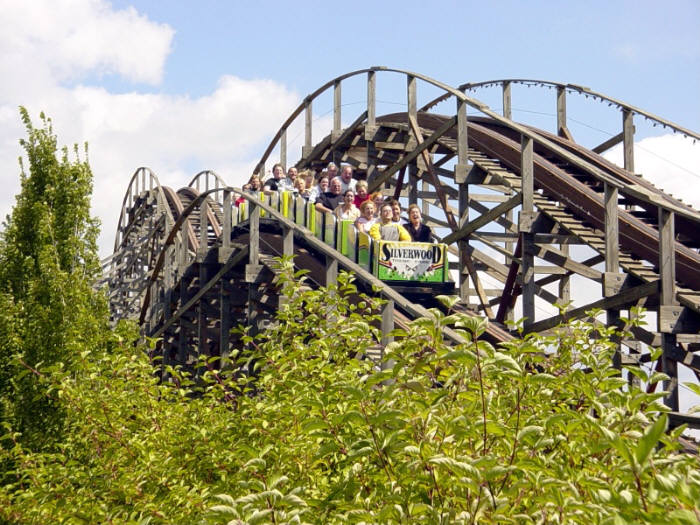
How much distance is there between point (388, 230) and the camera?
42.6 feet

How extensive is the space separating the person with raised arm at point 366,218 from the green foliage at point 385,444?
23.7ft

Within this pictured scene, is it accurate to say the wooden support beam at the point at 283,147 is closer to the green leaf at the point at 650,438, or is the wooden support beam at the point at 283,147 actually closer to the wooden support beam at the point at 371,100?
the wooden support beam at the point at 371,100

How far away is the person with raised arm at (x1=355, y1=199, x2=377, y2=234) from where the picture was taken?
1305 centimetres

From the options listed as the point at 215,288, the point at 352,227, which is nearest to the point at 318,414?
the point at 352,227

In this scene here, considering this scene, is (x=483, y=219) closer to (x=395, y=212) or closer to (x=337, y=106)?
(x=395, y=212)

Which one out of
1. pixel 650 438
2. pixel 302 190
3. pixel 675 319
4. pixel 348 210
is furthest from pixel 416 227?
pixel 650 438

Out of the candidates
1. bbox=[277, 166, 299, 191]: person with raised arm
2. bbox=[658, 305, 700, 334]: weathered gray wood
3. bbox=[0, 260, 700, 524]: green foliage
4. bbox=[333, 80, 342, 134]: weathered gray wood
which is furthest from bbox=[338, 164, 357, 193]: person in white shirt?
bbox=[0, 260, 700, 524]: green foliage

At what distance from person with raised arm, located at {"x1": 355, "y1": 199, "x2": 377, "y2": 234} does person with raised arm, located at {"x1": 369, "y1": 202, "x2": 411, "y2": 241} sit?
136 millimetres

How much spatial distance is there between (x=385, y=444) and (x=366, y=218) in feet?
33.5

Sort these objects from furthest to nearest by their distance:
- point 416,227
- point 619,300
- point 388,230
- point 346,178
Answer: point 346,178
point 416,227
point 388,230
point 619,300

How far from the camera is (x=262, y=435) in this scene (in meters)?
4.38

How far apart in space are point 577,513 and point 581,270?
1004cm

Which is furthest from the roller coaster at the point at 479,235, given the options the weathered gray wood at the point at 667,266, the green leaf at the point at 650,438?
the green leaf at the point at 650,438

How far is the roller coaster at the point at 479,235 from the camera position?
11133mm
